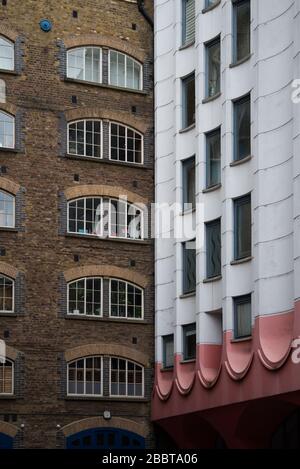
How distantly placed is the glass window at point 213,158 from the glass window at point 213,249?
1437 mm

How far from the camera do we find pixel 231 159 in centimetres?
3828

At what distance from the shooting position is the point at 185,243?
136 ft

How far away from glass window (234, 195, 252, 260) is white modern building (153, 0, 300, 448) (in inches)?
1.7

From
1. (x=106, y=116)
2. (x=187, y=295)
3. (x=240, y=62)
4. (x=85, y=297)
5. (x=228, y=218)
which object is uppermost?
(x=106, y=116)

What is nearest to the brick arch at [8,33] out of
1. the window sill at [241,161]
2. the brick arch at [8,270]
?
the brick arch at [8,270]

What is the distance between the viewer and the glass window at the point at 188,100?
1651 inches

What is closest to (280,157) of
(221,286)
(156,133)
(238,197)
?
(238,197)

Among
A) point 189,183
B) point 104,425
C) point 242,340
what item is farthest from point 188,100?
point 104,425

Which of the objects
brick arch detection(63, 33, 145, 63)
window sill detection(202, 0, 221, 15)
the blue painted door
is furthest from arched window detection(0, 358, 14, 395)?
window sill detection(202, 0, 221, 15)

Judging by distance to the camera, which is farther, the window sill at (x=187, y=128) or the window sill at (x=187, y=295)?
the window sill at (x=187, y=128)

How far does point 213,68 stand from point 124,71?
16.3 feet

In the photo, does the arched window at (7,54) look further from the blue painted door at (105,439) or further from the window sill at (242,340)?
the blue painted door at (105,439)

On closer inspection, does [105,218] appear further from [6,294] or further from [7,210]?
[6,294]

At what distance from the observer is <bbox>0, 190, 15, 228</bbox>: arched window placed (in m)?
41.2
